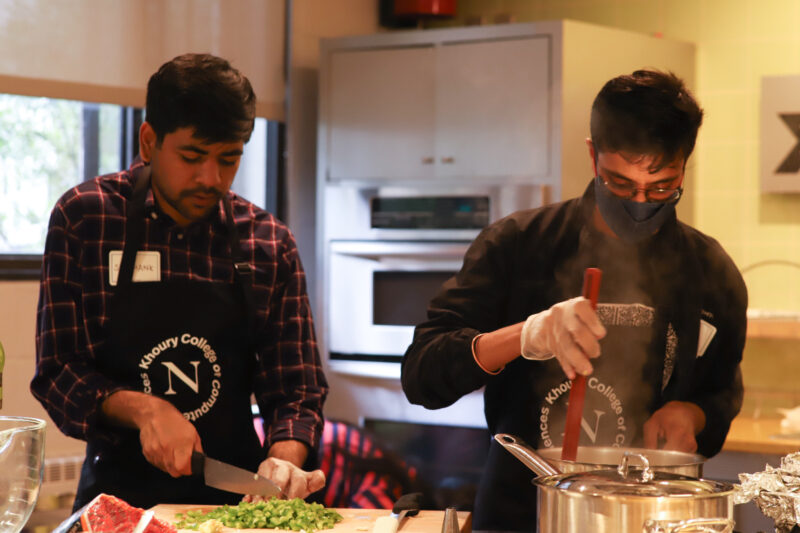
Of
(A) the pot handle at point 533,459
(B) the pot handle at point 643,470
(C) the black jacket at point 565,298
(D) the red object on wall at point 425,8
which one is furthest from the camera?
(D) the red object on wall at point 425,8

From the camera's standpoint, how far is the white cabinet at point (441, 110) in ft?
10.6

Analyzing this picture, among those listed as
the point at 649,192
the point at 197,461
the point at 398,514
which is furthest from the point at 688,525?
the point at 197,461

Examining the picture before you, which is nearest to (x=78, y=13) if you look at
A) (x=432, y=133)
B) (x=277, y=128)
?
(x=277, y=128)

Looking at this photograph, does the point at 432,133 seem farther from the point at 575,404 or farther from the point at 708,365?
the point at 575,404

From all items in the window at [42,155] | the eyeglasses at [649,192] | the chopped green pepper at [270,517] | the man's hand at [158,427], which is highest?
the window at [42,155]

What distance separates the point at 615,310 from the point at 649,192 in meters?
0.23

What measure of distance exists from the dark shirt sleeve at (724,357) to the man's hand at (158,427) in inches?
35.4

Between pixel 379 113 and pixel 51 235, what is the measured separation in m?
1.81

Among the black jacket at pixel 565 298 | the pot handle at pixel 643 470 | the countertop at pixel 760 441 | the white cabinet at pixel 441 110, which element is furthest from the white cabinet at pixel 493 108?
the pot handle at pixel 643 470

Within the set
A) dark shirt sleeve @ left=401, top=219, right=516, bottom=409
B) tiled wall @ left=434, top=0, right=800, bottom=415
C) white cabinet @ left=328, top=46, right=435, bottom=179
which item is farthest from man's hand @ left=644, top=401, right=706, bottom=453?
tiled wall @ left=434, top=0, right=800, bottom=415

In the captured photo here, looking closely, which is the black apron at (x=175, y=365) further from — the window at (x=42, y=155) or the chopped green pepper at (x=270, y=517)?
the window at (x=42, y=155)

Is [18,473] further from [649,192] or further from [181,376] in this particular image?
[649,192]

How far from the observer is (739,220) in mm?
3502

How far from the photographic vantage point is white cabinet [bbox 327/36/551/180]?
10.6 ft
